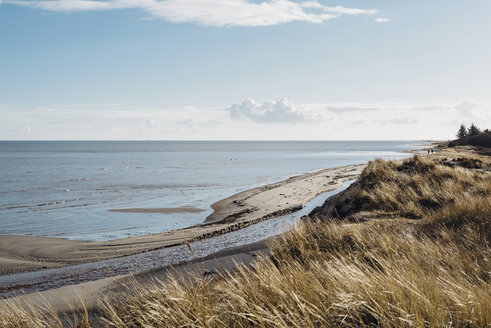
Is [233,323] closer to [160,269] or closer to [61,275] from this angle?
[160,269]

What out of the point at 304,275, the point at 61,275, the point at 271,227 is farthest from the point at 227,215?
the point at 304,275

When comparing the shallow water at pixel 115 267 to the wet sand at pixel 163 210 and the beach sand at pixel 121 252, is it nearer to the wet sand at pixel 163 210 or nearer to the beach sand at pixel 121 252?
the beach sand at pixel 121 252

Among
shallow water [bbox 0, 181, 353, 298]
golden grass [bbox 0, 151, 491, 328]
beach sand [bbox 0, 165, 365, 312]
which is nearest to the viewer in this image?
golden grass [bbox 0, 151, 491, 328]

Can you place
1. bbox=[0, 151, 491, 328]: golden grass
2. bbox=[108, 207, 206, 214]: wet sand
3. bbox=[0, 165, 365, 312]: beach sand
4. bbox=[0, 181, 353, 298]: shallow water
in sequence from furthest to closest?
bbox=[108, 207, 206, 214]: wet sand, bbox=[0, 181, 353, 298]: shallow water, bbox=[0, 165, 365, 312]: beach sand, bbox=[0, 151, 491, 328]: golden grass

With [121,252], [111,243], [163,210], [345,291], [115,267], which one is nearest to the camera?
[345,291]

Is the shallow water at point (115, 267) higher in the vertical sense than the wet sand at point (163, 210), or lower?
higher

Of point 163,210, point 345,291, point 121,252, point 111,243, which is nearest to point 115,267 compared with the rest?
point 121,252

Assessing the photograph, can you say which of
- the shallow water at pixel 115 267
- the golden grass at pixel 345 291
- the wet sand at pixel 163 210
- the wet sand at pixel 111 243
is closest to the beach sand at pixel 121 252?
the wet sand at pixel 111 243

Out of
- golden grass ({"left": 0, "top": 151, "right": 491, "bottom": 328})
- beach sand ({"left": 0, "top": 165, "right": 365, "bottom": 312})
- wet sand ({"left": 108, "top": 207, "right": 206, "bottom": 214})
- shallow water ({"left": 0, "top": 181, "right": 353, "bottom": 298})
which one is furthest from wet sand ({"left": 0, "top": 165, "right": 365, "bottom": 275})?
golden grass ({"left": 0, "top": 151, "right": 491, "bottom": 328})

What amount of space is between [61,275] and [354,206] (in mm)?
10300

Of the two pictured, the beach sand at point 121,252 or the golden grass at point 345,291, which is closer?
the golden grass at point 345,291

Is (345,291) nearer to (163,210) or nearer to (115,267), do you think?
(115,267)

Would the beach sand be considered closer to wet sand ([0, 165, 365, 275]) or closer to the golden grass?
wet sand ([0, 165, 365, 275])

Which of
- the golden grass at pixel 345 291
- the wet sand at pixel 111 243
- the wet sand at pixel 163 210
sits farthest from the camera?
the wet sand at pixel 163 210
